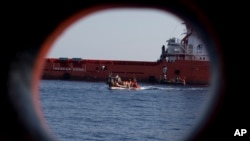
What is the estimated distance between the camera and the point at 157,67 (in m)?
60.2

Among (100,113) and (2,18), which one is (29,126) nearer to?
(2,18)

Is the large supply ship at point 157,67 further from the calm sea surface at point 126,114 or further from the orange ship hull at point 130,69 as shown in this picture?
the calm sea surface at point 126,114

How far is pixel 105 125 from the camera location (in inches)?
1110

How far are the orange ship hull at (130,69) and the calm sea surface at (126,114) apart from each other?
1.38 m

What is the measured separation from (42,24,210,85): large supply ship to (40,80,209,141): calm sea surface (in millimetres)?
1351

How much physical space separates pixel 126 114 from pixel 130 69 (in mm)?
24282

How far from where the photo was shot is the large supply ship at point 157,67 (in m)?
59.5

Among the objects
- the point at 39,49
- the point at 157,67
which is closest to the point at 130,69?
the point at 157,67

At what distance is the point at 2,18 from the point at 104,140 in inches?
705

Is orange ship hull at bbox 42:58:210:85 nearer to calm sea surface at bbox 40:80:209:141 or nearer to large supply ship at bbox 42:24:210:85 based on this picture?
large supply ship at bbox 42:24:210:85

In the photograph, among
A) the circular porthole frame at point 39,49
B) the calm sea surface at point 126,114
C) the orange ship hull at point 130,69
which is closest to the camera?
the circular porthole frame at point 39,49

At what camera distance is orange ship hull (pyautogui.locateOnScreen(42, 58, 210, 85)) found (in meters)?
59.1

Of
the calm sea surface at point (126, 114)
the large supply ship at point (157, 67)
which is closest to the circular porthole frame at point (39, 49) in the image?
the calm sea surface at point (126, 114)

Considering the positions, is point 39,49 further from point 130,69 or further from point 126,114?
point 130,69
